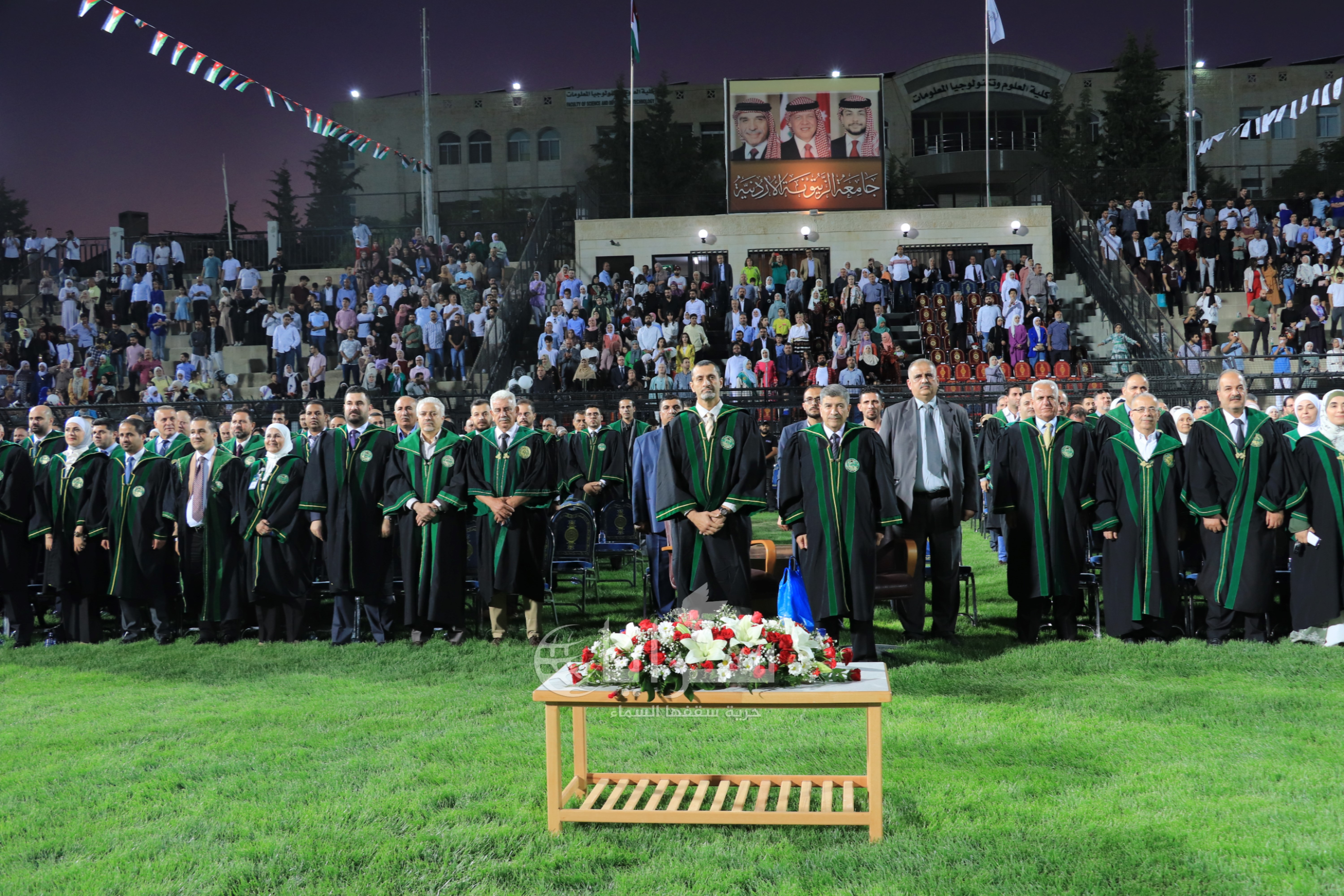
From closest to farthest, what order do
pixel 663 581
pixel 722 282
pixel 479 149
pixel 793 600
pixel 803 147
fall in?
pixel 793 600 < pixel 663 581 < pixel 722 282 < pixel 803 147 < pixel 479 149

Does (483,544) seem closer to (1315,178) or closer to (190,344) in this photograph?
(190,344)

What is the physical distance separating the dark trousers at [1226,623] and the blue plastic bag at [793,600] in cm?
425

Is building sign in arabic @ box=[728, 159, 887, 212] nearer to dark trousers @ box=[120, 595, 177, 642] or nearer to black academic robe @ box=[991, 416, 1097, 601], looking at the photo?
black academic robe @ box=[991, 416, 1097, 601]

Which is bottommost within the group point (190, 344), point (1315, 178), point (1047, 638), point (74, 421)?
point (1047, 638)

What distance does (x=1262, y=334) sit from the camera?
22953 millimetres

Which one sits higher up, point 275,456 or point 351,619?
point 275,456

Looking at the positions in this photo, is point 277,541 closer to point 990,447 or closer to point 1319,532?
point 990,447

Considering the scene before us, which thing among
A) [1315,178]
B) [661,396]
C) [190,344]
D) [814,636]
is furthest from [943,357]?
[1315,178]

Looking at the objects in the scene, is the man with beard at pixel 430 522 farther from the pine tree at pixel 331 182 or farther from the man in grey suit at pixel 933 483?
the pine tree at pixel 331 182

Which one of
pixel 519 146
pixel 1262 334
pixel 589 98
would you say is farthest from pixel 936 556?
pixel 519 146

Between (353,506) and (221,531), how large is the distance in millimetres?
1270

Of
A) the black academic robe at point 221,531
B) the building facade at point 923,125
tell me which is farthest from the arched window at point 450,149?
the black academic robe at point 221,531

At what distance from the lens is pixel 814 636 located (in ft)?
16.5

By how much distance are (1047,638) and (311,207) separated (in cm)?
5244
